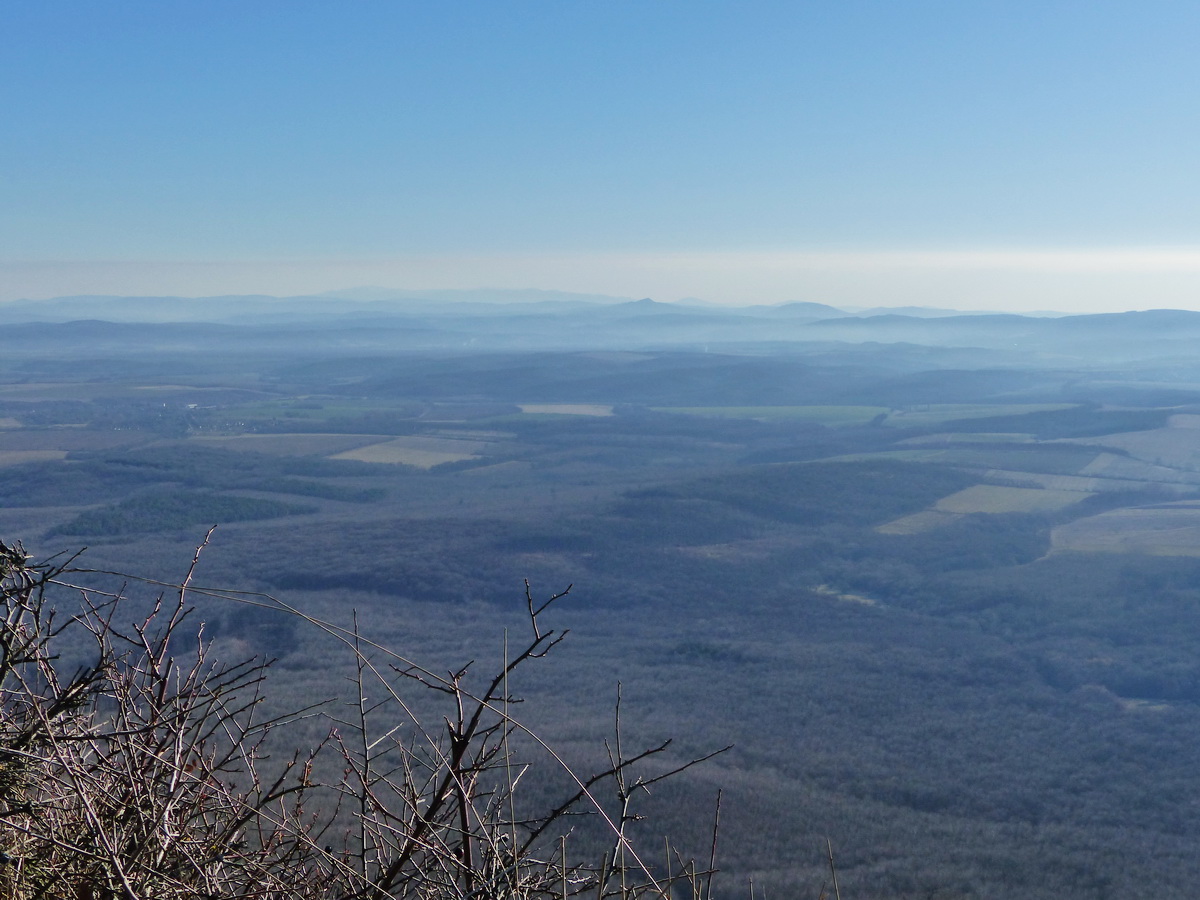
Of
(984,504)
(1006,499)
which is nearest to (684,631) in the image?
(984,504)

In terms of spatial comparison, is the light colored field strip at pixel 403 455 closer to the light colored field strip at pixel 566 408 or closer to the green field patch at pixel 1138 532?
the light colored field strip at pixel 566 408

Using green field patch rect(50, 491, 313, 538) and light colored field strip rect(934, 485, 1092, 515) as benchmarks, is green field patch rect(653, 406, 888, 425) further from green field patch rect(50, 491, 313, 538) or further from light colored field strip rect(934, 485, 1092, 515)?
green field patch rect(50, 491, 313, 538)

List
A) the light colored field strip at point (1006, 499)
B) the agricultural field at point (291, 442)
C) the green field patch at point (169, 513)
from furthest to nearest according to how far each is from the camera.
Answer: the agricultural field at point (291, 442) < the light colored field strip at point (1006, 499) < the green field patch at point (169, 513)

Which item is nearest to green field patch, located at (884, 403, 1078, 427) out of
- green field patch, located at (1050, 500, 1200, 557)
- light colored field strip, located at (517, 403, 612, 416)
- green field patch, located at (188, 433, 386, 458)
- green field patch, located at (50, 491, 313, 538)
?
light colored field strip, located at (517, 403, 612, 416)

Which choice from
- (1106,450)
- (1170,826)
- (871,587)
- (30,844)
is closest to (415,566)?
(871,587)

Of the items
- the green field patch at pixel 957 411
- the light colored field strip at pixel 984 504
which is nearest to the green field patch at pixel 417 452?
the light colored field strip at pixel 984 504

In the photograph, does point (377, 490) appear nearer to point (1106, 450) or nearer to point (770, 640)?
point (770, 640)

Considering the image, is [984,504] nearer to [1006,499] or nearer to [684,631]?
[1006,499]
